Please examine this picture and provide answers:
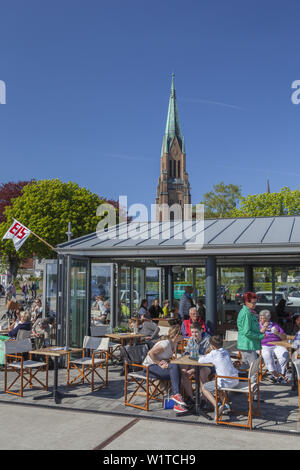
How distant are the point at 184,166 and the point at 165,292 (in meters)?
67.9

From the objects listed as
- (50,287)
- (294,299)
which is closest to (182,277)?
(294,299)

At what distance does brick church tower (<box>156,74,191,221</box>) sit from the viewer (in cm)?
8200

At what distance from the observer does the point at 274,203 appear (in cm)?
3784

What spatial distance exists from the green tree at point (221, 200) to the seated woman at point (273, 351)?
46510 millimetres

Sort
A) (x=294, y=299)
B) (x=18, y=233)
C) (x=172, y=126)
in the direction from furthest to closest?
(x=172, y=126)
(x=294, y=299)
(x=18, y=233)

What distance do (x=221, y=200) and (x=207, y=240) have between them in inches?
1805

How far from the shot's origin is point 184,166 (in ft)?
277

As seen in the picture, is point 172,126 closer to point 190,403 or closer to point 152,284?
point 152,284

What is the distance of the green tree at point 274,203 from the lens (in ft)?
122

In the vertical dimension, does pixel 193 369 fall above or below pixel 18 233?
below

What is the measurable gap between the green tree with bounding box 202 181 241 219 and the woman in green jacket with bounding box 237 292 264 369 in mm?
47969

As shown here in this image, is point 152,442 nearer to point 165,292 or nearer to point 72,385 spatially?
point 72,385

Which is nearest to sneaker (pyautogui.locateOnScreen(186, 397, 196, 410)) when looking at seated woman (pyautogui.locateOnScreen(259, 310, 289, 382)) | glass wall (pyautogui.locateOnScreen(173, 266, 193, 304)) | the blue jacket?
seated woman (pyautogui.locateOnScreen(259, 310, 289, 382))
